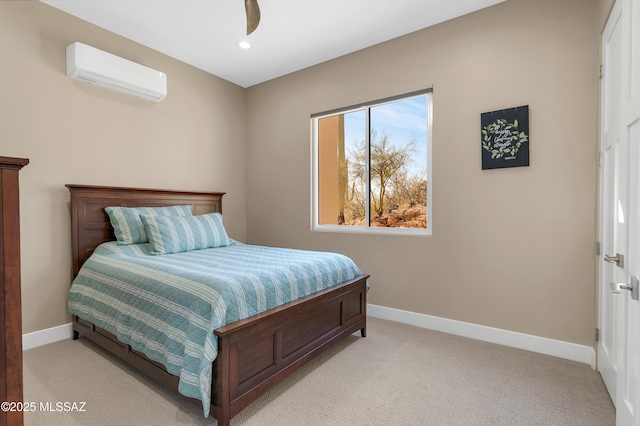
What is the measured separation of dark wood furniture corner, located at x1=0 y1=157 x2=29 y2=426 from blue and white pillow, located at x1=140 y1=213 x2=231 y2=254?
1.76m

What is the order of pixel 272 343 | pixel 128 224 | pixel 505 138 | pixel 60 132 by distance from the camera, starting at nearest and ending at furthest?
pixel 272 343
pixel 505 138
pixel 60 132
pixel 128 224

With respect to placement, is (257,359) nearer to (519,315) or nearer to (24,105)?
(519,315)

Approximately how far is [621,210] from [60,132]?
401 cm

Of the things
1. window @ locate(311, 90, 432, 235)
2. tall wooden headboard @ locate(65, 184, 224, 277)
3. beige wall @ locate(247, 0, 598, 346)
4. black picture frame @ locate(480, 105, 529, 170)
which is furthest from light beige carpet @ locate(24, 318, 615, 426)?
black picture frame @ locate(480, 105, 529, 170)

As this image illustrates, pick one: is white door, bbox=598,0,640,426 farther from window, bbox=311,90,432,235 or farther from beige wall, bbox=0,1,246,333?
beige wall, bbox=0,1,246,333

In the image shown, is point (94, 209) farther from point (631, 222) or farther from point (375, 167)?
point (631, 222)

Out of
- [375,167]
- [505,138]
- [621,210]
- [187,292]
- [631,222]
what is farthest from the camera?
[375,167]

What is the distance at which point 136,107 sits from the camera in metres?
3.26

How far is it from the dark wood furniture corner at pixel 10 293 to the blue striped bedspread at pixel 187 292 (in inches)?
26.7

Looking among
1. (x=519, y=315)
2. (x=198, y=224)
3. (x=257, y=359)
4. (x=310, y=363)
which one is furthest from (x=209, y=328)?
(x=519, y=315)

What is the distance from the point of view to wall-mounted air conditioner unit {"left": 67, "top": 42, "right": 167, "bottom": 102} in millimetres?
2699

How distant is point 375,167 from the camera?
347 cm

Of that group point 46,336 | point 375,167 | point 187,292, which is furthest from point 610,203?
point 46,336

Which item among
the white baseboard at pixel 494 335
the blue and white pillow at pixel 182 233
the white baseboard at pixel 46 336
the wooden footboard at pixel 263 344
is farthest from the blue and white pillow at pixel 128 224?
the white baseboard at pixel 494 335
